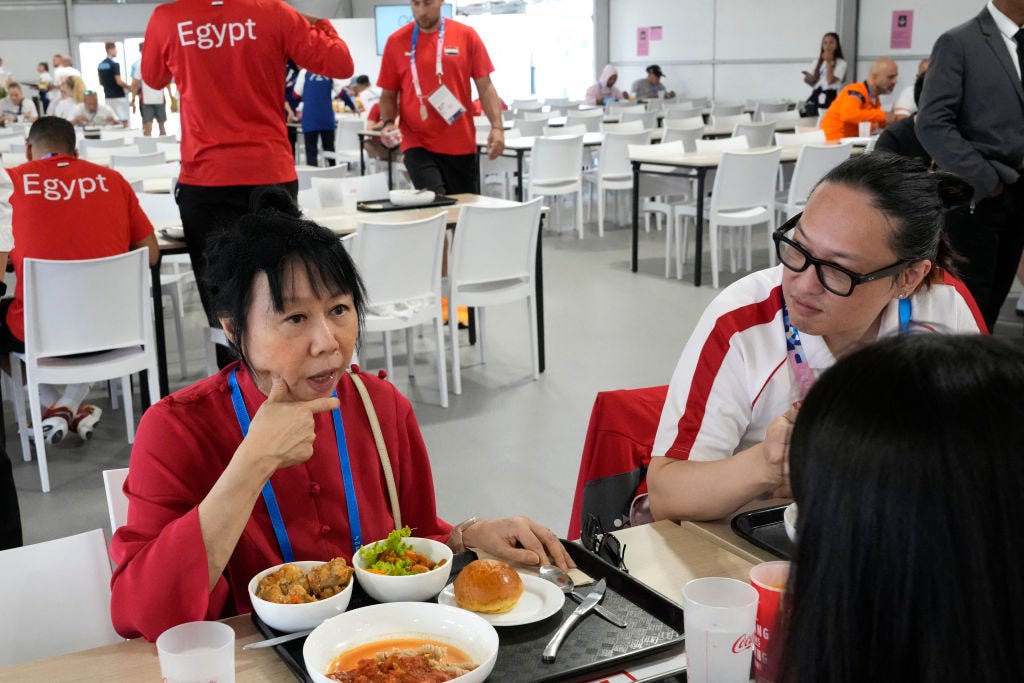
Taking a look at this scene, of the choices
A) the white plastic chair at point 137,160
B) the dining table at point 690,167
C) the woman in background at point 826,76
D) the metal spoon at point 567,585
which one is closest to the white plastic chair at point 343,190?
the white plastic chair at point 137,160

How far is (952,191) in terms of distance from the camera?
1.79 metres

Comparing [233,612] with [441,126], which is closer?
[233,612]

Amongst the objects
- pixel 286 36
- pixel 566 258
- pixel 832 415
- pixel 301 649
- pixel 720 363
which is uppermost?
pixel 286 36

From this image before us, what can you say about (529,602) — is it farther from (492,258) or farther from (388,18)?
(388,18)

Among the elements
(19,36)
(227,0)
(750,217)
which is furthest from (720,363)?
(19,36)

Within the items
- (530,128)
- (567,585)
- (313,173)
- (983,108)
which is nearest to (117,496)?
(567,585)

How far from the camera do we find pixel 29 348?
3660mm

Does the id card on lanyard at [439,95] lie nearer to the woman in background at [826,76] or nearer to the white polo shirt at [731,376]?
the white polo shirt at [731,376]

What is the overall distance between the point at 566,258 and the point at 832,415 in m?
7.33

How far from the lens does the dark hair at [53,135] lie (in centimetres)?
399

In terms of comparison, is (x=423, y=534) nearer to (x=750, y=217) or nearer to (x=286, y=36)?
(x=286, y=36)

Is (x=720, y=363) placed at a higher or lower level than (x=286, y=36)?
lower

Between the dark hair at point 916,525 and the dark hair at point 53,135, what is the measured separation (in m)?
3.93

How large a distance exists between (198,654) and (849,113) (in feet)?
24.8
